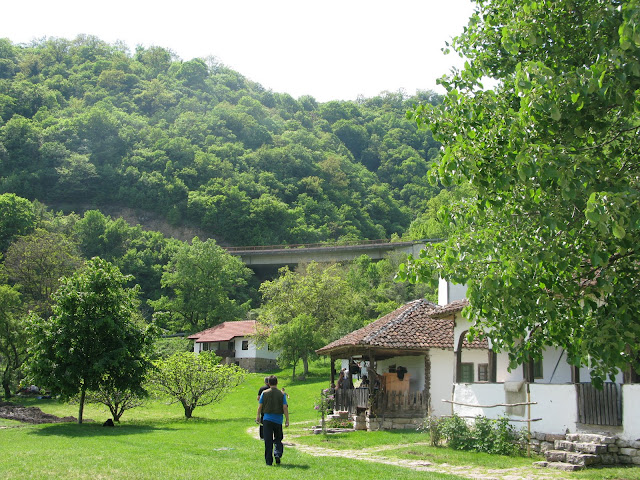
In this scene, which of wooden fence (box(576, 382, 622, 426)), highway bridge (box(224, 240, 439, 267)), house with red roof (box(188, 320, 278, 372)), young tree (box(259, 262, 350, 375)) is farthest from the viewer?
highway bridge (box(224, 240, 439, 267))

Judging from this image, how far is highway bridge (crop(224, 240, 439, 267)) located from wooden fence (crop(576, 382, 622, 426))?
64.5 meters

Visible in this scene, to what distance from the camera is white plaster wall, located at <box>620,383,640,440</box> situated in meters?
12.6

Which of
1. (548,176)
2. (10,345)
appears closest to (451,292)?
(548,176)

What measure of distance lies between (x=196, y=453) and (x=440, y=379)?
37.2 ft

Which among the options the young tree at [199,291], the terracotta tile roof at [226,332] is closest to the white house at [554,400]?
the terracotta tile roof at [226,332]

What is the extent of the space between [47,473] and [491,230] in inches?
322

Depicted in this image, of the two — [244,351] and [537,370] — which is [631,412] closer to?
[537,370]

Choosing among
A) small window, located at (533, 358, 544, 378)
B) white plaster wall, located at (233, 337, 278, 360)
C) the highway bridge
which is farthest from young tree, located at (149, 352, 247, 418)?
the highway bridge

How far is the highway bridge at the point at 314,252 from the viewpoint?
82250 millimetres

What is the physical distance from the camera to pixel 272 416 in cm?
1108

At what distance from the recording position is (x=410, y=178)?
11288 cm

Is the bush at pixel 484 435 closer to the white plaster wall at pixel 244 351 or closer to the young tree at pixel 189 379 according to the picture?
the young tree at pixel 189 379

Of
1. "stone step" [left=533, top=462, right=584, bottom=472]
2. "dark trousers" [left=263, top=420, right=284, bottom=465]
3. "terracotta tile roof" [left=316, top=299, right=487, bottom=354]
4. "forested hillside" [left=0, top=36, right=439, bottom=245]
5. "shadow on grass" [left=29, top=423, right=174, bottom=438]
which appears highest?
"forested hillside" [left=0, top=36, right=439, bottom=245]

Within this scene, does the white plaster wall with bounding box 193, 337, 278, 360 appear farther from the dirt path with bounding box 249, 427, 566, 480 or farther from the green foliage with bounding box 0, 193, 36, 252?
the dirt path with bounding box 249, 427, 566, 480
